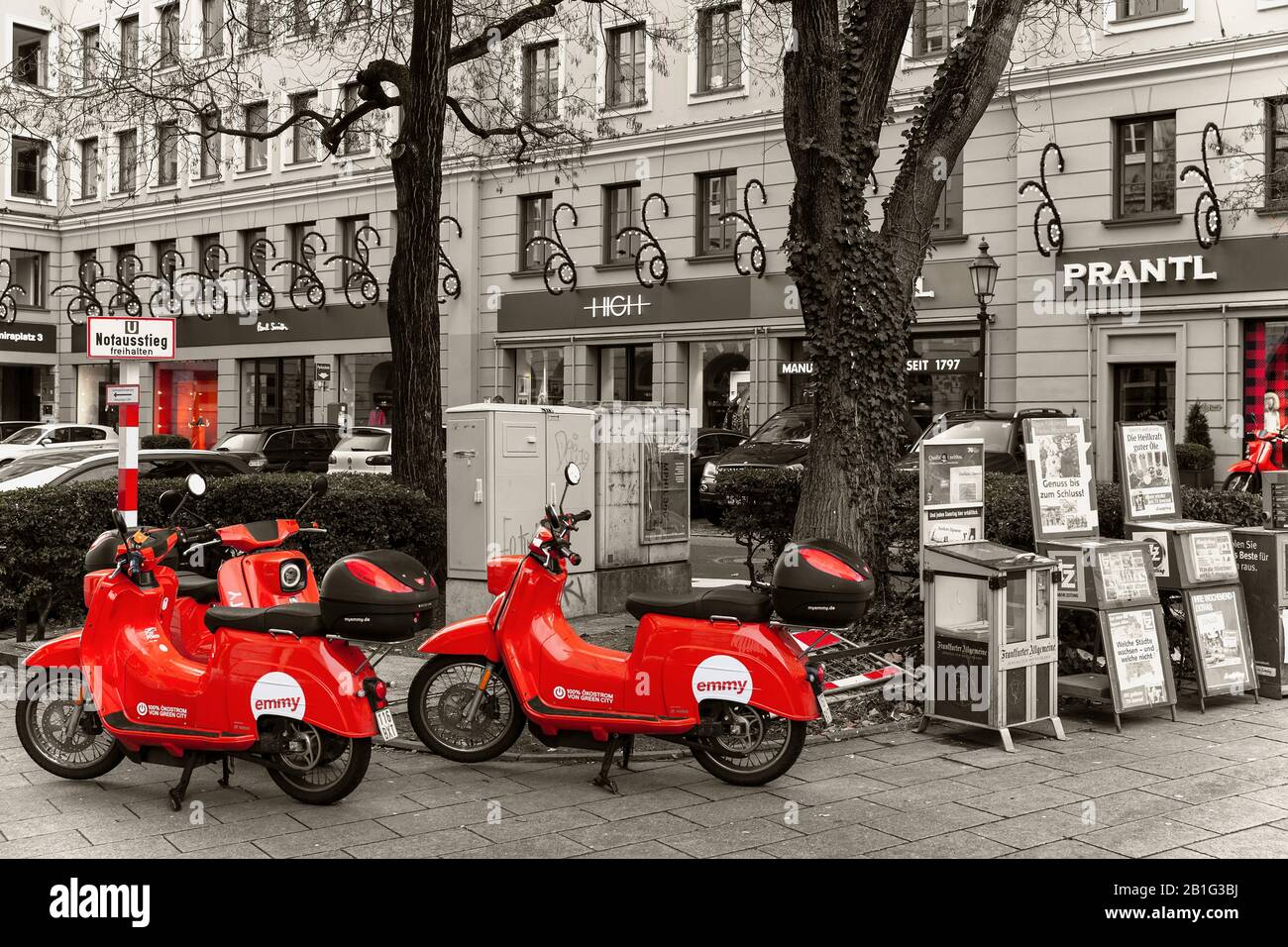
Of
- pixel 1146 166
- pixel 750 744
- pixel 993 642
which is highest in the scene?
pixel 1146 166

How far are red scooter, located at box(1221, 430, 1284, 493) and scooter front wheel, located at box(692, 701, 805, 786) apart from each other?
12293 millimetres

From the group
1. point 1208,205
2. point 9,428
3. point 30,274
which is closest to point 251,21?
point 1208,205

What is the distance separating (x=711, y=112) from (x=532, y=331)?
626 cm

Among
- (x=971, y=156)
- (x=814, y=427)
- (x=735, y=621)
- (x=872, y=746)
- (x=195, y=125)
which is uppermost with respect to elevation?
(x=195, y=125)

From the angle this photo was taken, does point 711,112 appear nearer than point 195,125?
Yes

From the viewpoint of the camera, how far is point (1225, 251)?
20703mm

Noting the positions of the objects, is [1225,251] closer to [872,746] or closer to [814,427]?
[814,427]

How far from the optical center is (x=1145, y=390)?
21.8 metres

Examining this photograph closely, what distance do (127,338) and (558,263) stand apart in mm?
20191

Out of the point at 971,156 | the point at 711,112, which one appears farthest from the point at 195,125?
the point at 971,156

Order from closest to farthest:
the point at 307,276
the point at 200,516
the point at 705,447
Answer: the point at 200,516
the point at 705,447
the point at 307,276

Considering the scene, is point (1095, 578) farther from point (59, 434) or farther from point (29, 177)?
point (29, 177)

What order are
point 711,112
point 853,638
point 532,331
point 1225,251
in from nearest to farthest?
→ point 853,638
point 1225,251
point 711,112
point 532,331

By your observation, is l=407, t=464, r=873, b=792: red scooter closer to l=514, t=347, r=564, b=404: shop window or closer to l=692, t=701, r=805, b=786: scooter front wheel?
l=692, t=701, r=805, b=786: scooter front wheel
